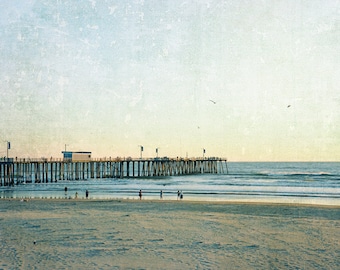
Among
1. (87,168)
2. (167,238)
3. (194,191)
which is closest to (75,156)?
(87,168)

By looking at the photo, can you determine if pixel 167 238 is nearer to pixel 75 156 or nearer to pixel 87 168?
pixel 87 168

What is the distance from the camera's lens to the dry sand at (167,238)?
11.6 metres

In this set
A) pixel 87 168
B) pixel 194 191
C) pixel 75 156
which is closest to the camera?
pixel 194 191

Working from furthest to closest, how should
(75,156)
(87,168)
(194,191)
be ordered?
1. (75,156)
2. (87,168)
3. (194,191)

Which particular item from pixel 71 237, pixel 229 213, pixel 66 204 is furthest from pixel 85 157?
pixel 71 237

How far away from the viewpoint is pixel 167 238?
48.2ft

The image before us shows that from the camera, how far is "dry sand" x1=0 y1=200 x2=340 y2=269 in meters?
11.6

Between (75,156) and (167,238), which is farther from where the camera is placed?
(75,156)

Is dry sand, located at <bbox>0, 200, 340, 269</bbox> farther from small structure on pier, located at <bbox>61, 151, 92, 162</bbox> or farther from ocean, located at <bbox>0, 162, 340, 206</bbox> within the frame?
small structure on pier, located at <bbox>61, 151, 92, 162</bbox>

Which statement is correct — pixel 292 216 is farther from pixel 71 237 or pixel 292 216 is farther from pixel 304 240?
pixel 71 237

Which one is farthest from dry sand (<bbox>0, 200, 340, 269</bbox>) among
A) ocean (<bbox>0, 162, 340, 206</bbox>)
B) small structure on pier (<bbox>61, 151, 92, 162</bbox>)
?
small structure on pier (<bbox>61, 151, 92, 162</bbox>)

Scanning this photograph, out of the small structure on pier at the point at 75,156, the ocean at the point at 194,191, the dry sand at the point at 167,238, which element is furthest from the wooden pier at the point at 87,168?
the dry sand at the point at 167,238

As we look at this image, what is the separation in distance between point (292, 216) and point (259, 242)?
23.7 ft

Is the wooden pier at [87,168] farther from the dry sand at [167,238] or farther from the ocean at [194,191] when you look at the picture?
the dry sand at [167,238]
